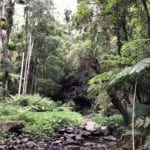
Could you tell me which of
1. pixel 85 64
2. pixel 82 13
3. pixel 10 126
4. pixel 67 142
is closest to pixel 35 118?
pixel 10 126

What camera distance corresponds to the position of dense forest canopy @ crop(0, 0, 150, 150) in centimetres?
698

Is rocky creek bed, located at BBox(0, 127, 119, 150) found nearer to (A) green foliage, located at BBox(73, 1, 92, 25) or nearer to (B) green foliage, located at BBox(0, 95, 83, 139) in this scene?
(B) green foliage, located at BBox(0, 95, 83, 139)

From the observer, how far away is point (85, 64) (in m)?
24.3

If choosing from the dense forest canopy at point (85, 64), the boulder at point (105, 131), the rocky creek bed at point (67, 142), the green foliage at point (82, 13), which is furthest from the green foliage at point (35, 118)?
the green foliage at point (82, 13)

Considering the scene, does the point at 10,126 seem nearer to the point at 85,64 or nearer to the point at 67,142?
the point at 67,142

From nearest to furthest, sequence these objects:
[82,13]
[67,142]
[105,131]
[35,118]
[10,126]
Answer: [67,142]
[10,126]
[82,13]
[105,131]
[35,118]

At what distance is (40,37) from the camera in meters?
26.2

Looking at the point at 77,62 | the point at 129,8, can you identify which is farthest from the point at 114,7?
the point at 77,62

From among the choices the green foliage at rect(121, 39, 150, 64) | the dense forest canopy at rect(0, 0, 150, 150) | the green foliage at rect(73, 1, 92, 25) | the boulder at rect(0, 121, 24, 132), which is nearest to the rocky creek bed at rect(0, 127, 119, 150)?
the boulder at rect(0, 121, 24, 132)

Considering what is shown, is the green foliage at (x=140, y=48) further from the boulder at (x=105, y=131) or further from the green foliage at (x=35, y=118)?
the boulder at (x=105, y=131)

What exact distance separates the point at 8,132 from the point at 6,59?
36.4ft

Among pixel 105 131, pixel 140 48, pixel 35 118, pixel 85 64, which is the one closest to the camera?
pixel 140 48

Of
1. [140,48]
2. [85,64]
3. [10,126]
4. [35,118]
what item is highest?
[140,48]

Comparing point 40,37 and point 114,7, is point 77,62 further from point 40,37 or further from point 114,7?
point 114,7
